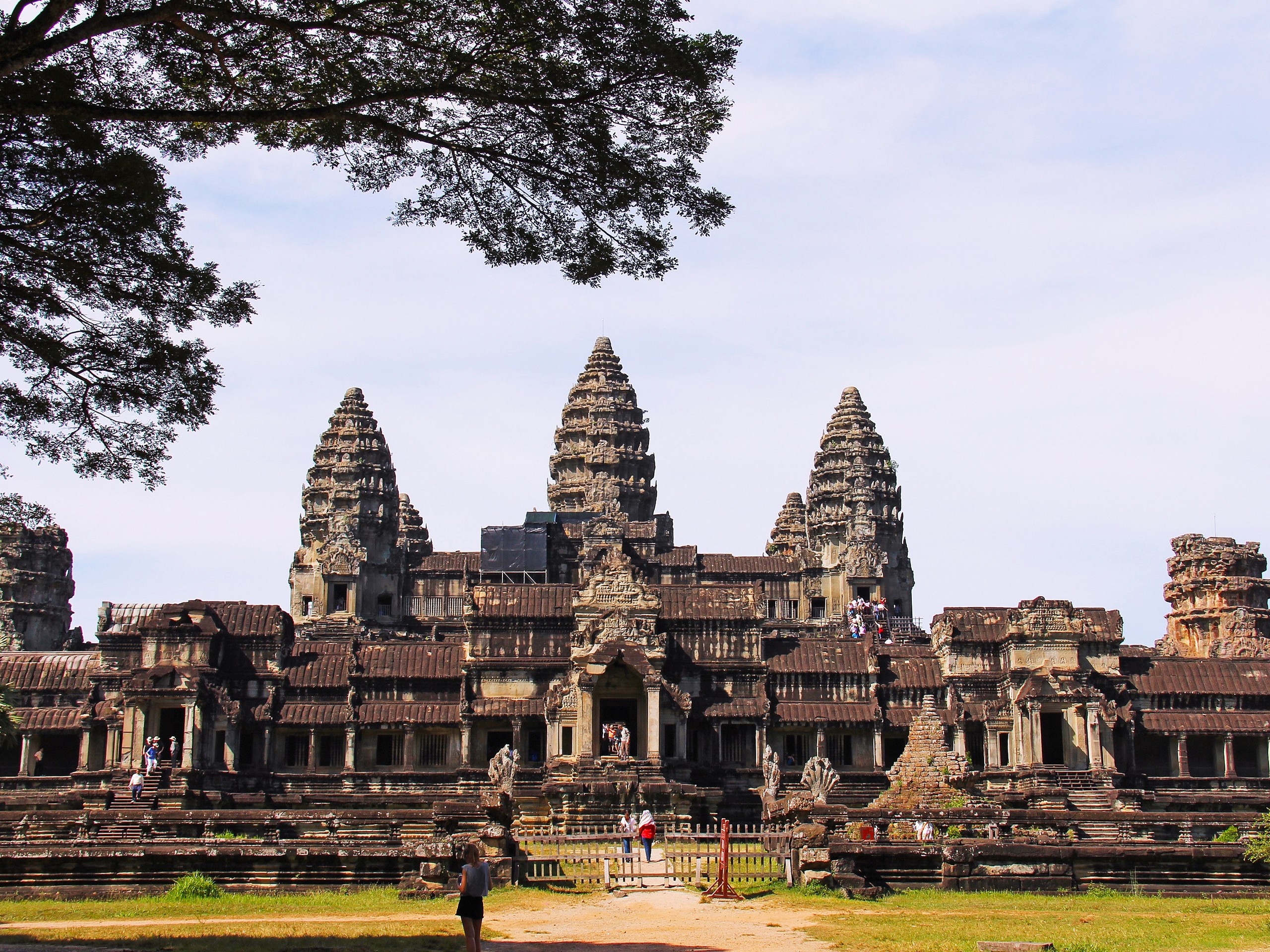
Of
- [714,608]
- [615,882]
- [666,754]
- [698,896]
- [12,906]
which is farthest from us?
[714,608]

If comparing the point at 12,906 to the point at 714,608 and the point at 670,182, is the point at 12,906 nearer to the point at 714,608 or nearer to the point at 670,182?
the point at 670,182

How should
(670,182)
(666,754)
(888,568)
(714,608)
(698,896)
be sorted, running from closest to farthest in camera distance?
(670,182) → (698,896) → (666,754) → (714,608) → (888,568)

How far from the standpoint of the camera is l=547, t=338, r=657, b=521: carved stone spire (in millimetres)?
88250

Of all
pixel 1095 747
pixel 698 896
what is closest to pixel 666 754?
pixel 1095 747

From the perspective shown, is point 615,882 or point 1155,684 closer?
point 615,882

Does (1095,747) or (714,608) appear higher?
(714,608)

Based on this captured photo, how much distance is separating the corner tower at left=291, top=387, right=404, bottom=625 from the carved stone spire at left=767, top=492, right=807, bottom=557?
29595 millimetres

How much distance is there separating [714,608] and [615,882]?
86.2ft

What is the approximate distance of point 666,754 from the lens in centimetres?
4688

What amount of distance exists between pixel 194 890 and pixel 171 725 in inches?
1125

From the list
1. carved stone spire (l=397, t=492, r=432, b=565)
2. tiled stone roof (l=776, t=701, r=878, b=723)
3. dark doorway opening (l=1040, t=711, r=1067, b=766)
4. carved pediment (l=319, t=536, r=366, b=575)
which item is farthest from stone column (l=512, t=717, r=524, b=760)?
carved stone spire (l=397, t=492, r=432, b=565)

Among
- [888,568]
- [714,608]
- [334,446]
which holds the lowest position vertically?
[714,608]

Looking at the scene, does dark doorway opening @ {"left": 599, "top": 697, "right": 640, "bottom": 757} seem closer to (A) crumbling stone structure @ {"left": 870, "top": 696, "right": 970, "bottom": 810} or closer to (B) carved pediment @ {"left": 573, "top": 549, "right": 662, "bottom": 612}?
(B) carved pediment @ {"left": 573, "top": 549, "right": 662, "bottom": 612}

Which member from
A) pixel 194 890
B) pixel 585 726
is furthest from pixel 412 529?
pixel 194 890
